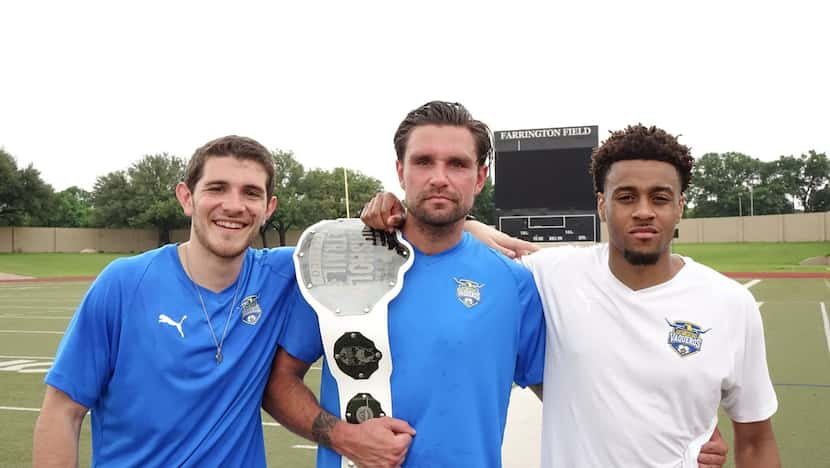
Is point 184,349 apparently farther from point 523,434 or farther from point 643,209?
point 523,434

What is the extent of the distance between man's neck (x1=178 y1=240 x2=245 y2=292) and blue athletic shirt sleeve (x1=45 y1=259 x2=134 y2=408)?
245 mm

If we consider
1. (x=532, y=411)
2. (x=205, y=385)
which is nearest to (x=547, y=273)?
(x=205, y=385)

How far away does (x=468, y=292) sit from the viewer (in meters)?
2.27

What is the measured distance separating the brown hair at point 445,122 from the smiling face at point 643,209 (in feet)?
1.59

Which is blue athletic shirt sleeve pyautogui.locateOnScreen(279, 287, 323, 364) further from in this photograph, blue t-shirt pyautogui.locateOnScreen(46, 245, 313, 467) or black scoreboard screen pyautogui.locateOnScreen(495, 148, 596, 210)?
black scoreboard screen pyautogui.locateOnScreen(495, 148, 596, 210)

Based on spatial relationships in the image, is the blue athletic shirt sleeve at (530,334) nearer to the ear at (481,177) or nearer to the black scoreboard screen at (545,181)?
the ear at (481,177)

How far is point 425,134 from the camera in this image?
2344 millimetres

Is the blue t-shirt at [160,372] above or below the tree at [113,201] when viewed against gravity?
below

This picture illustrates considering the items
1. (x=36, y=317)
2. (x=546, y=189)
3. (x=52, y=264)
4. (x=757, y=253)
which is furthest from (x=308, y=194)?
(x=546, y=189)

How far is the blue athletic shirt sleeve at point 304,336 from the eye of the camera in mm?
2350

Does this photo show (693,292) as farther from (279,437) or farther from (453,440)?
(279,437)

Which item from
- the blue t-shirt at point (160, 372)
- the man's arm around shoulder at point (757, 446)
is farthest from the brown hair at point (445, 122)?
the man's arm around shoulder at point (757, 446)

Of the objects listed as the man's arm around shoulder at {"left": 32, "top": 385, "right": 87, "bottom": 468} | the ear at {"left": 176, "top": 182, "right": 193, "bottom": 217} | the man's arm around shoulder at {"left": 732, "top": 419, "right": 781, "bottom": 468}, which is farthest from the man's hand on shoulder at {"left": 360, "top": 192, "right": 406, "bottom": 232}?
the man's arm around shoulder at {"left": 732, "top": 419, "right": 781, "bottom": 468}

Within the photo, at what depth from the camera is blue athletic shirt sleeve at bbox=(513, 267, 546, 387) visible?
7.86ft
